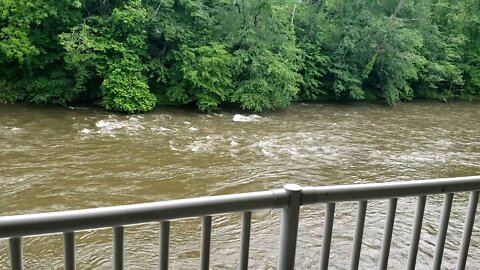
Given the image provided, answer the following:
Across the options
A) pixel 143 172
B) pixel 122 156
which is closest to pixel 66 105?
pixel 122 156

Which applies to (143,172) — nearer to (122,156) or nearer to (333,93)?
(122,156)

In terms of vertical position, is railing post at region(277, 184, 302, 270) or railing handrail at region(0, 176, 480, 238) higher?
railing handrail at region(0, 176, 480, 238)

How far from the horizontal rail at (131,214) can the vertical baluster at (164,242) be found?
0.03m

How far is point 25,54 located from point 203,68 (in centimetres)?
417

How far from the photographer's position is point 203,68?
38.8 feet

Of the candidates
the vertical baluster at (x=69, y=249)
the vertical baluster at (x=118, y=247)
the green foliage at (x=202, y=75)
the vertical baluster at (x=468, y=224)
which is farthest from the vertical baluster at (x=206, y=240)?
the green foliage at (x=202, y=75)

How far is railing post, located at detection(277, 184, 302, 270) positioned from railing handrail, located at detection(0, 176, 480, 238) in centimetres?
2

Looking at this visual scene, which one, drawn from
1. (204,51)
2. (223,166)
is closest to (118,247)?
(223,166)

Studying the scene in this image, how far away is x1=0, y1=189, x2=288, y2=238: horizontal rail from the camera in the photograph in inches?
46.2

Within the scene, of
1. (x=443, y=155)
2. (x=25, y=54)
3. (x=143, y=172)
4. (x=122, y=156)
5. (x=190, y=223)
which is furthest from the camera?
(x=25, y=54)

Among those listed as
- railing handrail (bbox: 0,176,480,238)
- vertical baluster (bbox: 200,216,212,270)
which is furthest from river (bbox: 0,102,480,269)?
vertical baluster (bbox: 200,216,212,270)

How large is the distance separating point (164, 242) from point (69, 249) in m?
0.26

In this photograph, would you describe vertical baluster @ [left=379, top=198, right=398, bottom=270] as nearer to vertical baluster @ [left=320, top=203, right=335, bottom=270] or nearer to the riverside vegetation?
vertical baluster @ [left=320, top=203, right=335, bottom=270]

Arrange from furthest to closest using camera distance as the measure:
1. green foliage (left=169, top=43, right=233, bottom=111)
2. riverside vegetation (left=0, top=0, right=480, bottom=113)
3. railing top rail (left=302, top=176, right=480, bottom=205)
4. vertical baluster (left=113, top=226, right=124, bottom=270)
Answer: green foliage (left=169, top=43, right=233, bottom=111) < riverside vegetation (left=0, top=0, right=480, bottom=113) < railing top rail (left=302, top=176, right=480, bottom=205) < vertical baluster (left=113, top=226, right=124, bottom=270)
